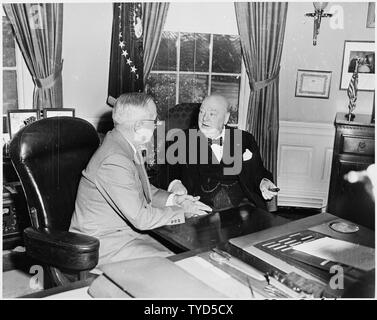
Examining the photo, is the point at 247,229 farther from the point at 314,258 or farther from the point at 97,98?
the point at 97,98

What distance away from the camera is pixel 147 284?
129 cm

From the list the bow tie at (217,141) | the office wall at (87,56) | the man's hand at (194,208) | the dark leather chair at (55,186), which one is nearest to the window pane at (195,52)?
the office wall at (87,56)

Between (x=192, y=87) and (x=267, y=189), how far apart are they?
2.24 meters

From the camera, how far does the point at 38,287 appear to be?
2.97m

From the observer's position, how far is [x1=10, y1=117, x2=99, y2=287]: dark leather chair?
5.65 ft

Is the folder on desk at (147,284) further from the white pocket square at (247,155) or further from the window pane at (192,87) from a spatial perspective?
the window pane at (192,87)

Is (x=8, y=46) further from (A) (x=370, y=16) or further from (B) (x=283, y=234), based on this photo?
(A) (x=370, y=16)

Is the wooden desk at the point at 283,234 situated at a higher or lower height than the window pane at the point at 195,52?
lower

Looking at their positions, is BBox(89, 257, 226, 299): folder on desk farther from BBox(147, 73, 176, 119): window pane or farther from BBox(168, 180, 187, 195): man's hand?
BBox(147, 73, 176, 119): window pane

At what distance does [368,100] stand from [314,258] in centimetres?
346

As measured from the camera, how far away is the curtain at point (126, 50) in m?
3.91

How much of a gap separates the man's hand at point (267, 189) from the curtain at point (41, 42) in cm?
217

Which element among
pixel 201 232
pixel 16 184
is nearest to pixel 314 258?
pixel 201 232

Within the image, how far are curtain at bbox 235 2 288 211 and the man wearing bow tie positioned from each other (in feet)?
5.53
